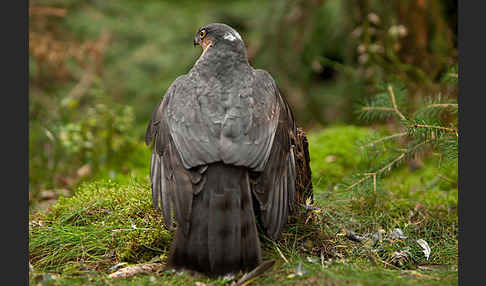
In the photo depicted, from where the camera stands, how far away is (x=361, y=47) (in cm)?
587

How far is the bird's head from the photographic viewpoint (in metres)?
3.37

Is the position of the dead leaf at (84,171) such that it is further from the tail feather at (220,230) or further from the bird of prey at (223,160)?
the tail feather at (220,230)

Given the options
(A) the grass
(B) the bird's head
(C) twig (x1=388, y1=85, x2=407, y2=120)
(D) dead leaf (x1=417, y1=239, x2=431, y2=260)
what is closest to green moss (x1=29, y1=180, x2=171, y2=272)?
(A) the grass

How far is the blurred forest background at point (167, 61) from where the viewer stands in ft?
17.6

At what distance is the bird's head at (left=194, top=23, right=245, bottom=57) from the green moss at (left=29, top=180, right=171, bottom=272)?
4.41 feet

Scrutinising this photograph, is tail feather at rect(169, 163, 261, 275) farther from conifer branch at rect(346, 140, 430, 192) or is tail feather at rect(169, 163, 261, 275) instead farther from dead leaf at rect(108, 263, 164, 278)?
conifer branch at rect(346, 140, 430, 192)

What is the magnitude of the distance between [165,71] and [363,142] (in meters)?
4.37

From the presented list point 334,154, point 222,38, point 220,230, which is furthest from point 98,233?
point 334,154

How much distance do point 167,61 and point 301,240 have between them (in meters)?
5.12

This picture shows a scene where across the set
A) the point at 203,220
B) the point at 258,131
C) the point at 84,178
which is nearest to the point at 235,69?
the point at 258,131

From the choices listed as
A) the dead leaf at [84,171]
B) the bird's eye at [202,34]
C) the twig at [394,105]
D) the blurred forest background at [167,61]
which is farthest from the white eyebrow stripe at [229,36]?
the dead leaf at [84,171]

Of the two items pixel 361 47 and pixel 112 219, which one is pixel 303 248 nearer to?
pixel 112 219

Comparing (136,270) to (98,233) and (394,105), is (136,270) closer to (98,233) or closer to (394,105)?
(98,233)

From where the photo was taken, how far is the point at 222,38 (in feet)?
11.2
